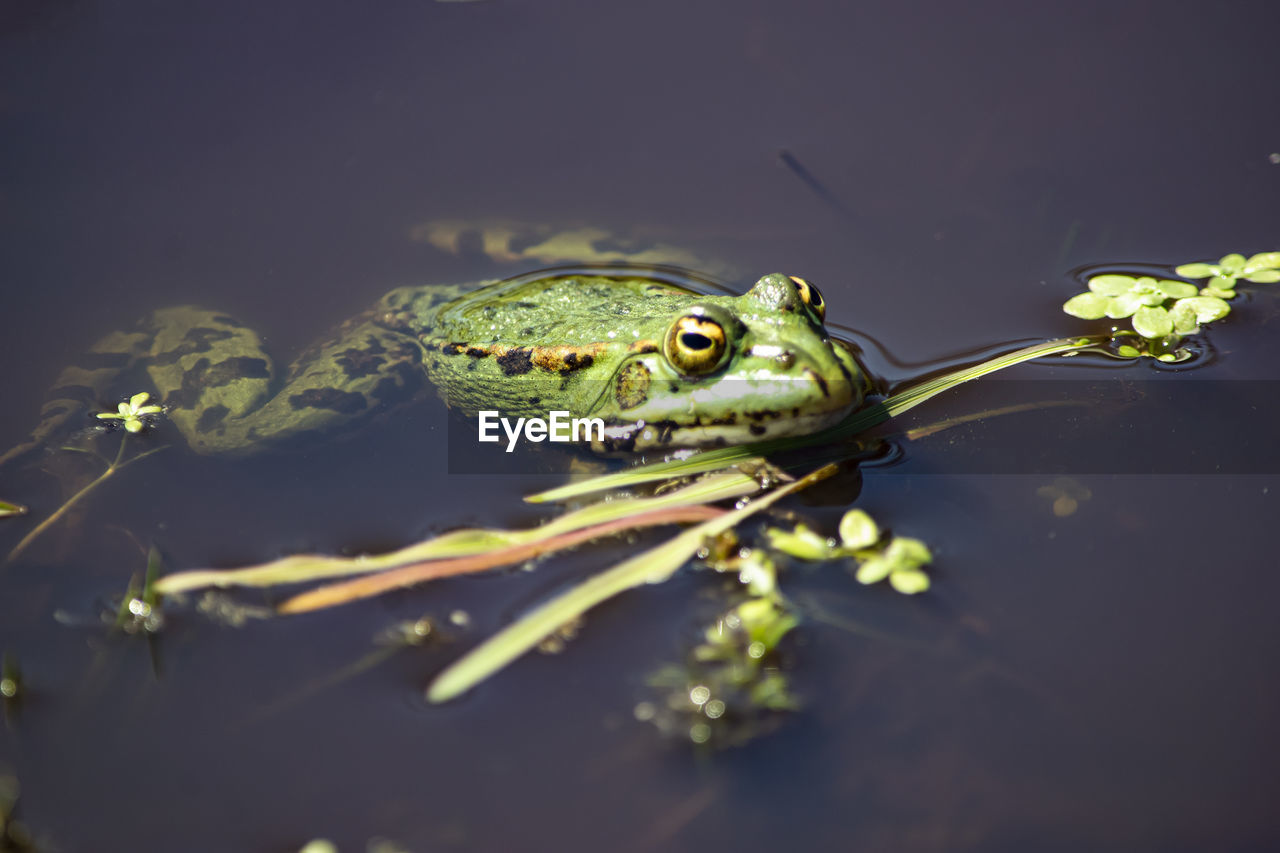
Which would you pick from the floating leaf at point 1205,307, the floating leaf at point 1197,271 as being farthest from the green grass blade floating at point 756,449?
Result: the floating leaf at point 1197,271

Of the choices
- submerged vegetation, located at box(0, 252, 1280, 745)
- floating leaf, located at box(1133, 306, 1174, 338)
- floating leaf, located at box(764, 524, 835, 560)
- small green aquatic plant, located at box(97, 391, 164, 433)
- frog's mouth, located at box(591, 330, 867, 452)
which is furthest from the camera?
small green aquatic plant, located at box(97, 391, 164, 433)

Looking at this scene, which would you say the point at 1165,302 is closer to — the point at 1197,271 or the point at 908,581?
the point at 1197,271

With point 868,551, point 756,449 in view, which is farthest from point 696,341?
point 868,551

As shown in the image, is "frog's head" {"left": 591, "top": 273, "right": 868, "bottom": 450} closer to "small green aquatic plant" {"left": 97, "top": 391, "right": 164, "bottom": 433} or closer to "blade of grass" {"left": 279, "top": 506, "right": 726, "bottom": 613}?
"blade of grass" {"left": 279, "top": 506, "right": 726, "bottom": 613}

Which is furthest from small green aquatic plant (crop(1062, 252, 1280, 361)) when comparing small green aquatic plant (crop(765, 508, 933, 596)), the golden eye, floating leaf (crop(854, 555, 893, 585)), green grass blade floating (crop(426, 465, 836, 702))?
green grass blade floating (crop(426, 465, 836, 702))

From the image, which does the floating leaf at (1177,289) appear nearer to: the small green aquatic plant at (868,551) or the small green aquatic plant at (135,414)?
the small green aquatic plant at (868,551)

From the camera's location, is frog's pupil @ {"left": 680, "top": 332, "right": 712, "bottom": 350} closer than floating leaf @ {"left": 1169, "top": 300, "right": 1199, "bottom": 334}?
Yes

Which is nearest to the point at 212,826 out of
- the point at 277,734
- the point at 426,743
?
the point at 277,734
